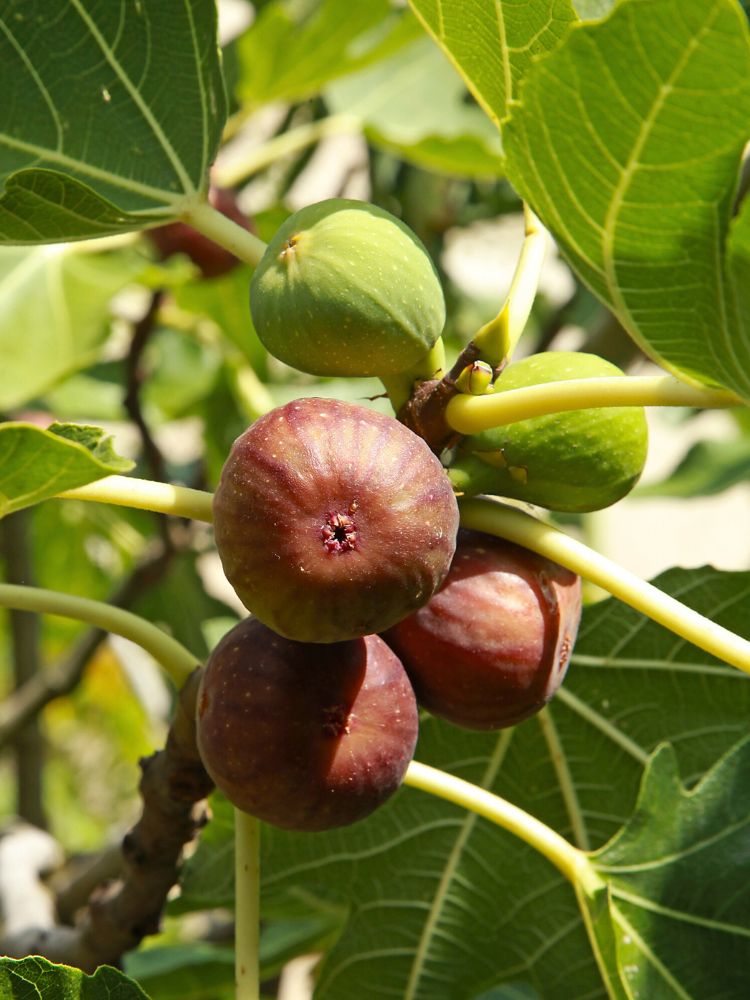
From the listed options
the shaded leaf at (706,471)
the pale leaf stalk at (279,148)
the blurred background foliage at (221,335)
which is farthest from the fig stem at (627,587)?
the pale leaf stalk at (279,148)

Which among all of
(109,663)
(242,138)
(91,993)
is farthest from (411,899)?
(242,138)

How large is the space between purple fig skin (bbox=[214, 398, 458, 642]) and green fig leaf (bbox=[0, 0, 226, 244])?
1.16 feet

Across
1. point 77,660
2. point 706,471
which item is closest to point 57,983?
point 77,660

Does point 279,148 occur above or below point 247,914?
above

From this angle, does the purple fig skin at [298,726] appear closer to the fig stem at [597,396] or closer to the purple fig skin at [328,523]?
the purple fig skin at [328,523]

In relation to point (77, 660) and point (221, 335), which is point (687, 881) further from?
point (221, 335)

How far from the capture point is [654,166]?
29.8 inches

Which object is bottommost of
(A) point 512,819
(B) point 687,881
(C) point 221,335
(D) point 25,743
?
(B) point 687,881

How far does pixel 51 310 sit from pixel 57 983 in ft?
3.56

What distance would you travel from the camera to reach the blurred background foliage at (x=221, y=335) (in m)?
1.78

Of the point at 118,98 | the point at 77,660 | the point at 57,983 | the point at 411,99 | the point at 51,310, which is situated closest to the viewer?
the point at 57,983

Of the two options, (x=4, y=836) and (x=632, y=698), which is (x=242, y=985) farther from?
(x=4, y=836)

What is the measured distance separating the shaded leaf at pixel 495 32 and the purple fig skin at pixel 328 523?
0.30 meters

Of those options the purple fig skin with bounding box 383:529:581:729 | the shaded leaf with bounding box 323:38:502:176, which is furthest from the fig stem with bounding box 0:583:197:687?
the shaded leaf with bounding box 323:38:502:176
